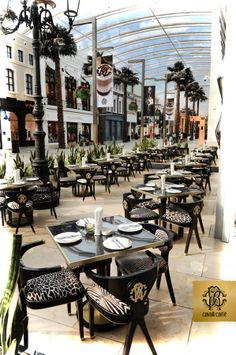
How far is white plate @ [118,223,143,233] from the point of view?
2.55m

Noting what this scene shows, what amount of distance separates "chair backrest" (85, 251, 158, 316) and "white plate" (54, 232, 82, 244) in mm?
545

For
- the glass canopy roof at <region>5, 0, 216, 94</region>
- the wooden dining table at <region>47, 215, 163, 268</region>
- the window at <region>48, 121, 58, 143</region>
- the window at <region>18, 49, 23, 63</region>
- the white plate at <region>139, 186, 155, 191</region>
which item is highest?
the glass canopy roof at <region>5, 0, 216, 94</region>

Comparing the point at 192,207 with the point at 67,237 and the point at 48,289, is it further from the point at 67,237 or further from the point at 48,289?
the point at 48,289

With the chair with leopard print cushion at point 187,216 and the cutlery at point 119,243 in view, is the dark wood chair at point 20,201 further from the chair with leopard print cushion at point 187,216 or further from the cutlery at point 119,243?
the cutlery at point 119,243

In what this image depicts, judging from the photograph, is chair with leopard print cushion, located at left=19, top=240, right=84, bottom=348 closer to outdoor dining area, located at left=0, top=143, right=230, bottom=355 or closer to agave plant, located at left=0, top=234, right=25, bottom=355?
outdoor dining area, located at left=0, top=143, right=230, bottom=355

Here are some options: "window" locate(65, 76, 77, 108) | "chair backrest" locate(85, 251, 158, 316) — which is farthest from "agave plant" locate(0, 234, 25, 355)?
"window" locate(65, 76, 77, 108)

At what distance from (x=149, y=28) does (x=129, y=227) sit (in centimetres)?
1782

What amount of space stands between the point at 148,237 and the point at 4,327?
136 centimetres

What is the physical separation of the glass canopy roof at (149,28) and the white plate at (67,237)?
35.0 feet

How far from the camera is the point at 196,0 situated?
563 inches

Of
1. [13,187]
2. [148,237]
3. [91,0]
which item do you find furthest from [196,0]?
[148,237]

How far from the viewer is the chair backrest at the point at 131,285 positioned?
5.79 ft

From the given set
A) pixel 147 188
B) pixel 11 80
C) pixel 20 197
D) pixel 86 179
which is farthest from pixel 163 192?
pixel 11 80

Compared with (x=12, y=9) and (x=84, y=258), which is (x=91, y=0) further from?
(x=84, y=258)
